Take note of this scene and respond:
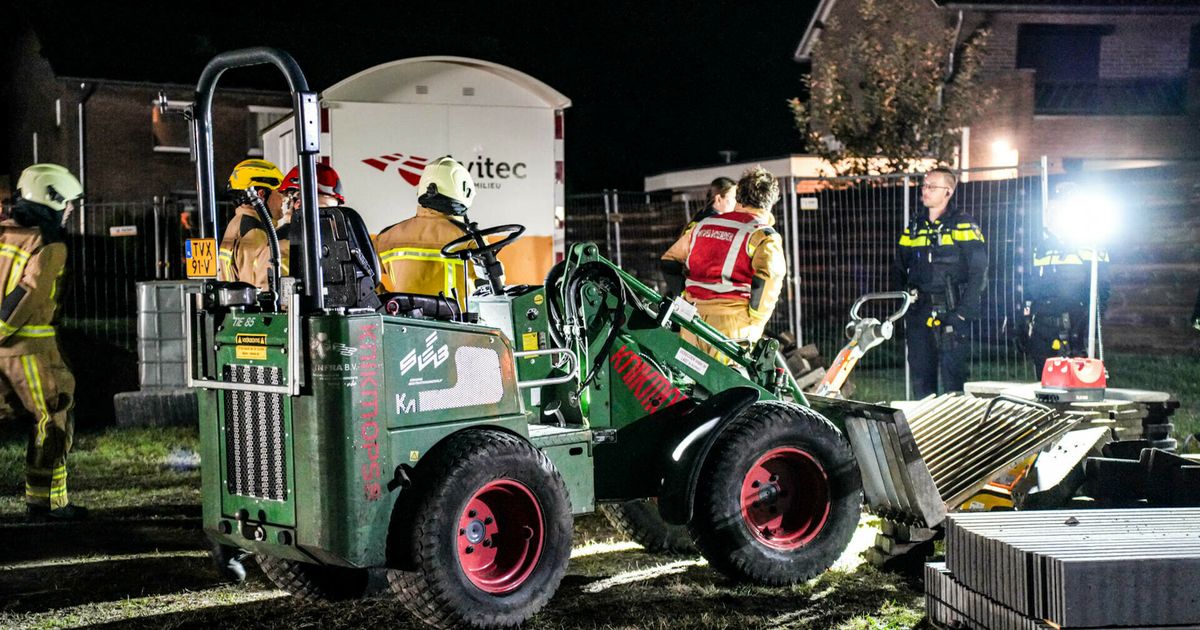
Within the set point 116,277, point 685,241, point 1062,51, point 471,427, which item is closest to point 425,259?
point 471,427

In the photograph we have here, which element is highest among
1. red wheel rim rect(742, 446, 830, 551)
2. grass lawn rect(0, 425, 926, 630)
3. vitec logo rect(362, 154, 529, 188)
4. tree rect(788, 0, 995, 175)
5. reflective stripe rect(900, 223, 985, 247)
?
tree rect(788, 0, 995, 175)

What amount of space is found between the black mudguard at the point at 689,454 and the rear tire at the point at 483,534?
66 cm

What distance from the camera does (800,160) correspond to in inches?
926

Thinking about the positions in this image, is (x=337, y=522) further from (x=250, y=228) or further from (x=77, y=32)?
(x=77, y=32)

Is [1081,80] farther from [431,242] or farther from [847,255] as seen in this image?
[431,242]

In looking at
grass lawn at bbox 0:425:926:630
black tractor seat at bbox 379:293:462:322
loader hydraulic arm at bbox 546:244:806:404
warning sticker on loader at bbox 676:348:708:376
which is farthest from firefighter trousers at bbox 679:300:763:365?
black tractor seat at bbox 379:293:462:322

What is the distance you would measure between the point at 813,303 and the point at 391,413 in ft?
37.4

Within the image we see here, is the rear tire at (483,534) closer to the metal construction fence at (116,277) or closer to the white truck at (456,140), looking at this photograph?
the white truck at (456,140)

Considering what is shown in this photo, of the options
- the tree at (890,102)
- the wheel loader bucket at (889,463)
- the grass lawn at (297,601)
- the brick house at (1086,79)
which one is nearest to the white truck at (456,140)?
the grass lawn at (297,601)

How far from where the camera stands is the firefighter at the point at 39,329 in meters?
7.74

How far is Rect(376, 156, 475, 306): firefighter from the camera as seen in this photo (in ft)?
19.6

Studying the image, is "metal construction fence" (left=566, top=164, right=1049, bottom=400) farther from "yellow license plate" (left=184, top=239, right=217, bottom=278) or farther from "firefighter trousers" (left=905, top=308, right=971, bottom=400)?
"yellow license plate" (left=184, top=239, right=217, bottom=278)

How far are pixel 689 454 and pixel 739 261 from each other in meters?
1.89

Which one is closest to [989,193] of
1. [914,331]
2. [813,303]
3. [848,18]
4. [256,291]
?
[813,303]
